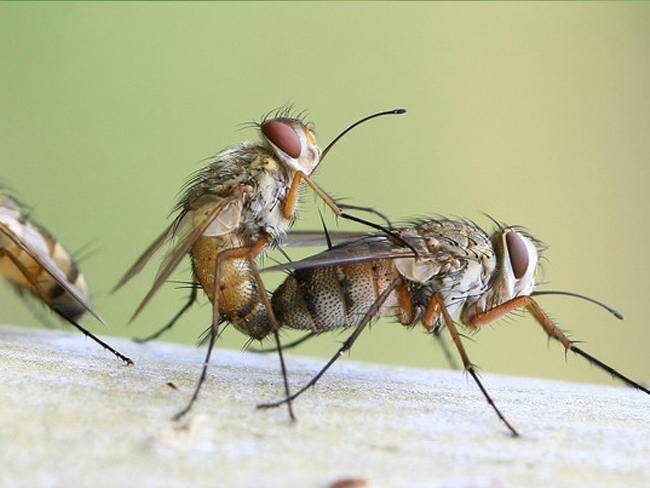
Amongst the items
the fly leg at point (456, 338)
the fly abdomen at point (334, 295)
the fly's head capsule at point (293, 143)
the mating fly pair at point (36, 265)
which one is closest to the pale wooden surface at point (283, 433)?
the fly leg at point (456, 338)

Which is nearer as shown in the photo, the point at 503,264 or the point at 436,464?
the point at 436,464

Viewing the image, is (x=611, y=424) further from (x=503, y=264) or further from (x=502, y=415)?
(x=503, y=264)

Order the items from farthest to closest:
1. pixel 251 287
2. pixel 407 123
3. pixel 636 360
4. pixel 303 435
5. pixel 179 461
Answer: pixel 407 123, pixel 636 360, pixel 251 287, pixel 303 435, pixel 179 461

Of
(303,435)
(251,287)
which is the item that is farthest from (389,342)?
(303,435)

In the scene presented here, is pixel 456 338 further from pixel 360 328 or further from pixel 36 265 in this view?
pixel 36 265

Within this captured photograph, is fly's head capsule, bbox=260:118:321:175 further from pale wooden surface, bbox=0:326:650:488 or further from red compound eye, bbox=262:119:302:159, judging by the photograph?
pale wooden surface, bbox=0:326:650:488
